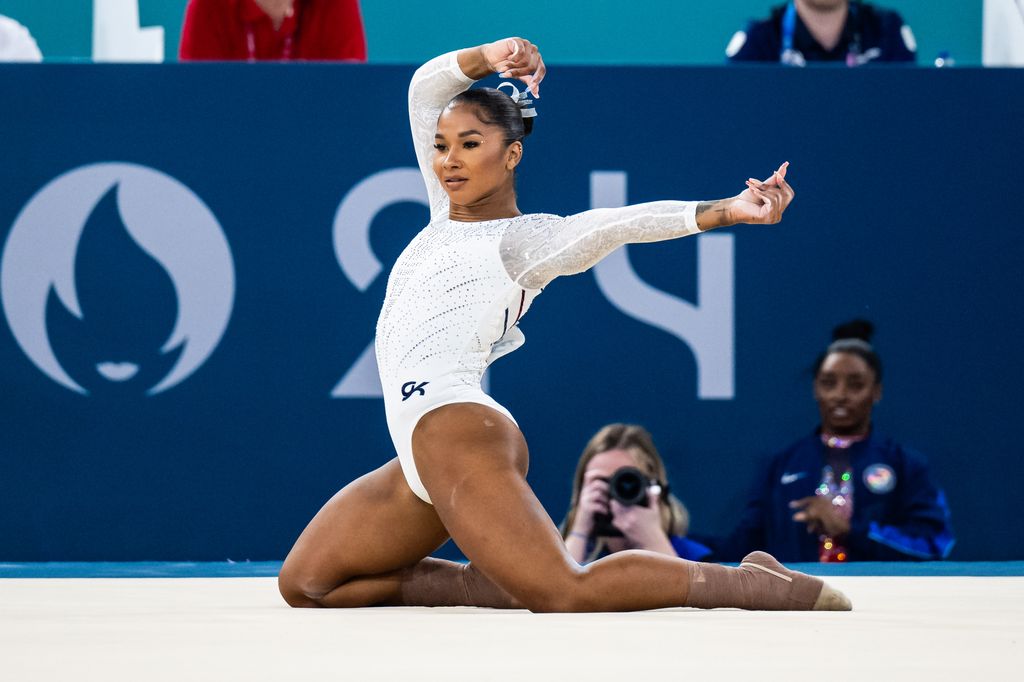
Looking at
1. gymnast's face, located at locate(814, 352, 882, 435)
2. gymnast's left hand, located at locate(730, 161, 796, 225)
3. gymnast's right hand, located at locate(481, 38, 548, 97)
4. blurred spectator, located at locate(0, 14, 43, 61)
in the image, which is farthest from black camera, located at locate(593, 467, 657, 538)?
blurred spectator, located at locate(0, 14, 43, 61)

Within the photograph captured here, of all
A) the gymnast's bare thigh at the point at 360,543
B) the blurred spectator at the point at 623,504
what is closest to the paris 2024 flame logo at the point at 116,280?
the blurred spectator at the point at 623,504

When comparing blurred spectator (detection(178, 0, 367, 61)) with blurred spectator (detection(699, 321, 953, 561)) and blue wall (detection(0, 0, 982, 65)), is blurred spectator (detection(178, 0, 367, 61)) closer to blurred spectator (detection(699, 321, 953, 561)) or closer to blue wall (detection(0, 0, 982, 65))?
blue wall (detection(0, 0, 982, 65))

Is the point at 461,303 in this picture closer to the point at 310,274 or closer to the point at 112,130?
the point at 310,274

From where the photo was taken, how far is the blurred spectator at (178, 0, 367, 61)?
201 inches

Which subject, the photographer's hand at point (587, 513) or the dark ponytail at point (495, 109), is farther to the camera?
the photographer's hand at point (587, 513)

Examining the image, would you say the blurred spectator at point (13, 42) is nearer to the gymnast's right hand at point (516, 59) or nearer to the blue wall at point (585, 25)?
the blue wall at point (585, 25)

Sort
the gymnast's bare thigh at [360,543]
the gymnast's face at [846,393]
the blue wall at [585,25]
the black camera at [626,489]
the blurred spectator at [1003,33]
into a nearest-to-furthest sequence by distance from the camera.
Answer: the gymnast's bare thigh at [360,543] → the black camera at [626,489] → the gymnast's face at [846,393] → the blurred spectator at [1003,33] → the blue wall at [585,25]

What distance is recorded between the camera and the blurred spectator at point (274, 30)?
510cm

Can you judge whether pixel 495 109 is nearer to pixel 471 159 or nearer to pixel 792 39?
pixel 471 159

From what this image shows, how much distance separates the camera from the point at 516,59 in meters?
3.24

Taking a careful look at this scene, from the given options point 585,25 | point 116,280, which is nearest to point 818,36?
point 585,25

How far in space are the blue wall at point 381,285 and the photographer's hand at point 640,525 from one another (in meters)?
0.48

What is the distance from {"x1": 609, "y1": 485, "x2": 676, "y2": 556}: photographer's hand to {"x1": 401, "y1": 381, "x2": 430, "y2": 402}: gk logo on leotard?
1.27 m

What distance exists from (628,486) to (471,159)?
4.23 feet
